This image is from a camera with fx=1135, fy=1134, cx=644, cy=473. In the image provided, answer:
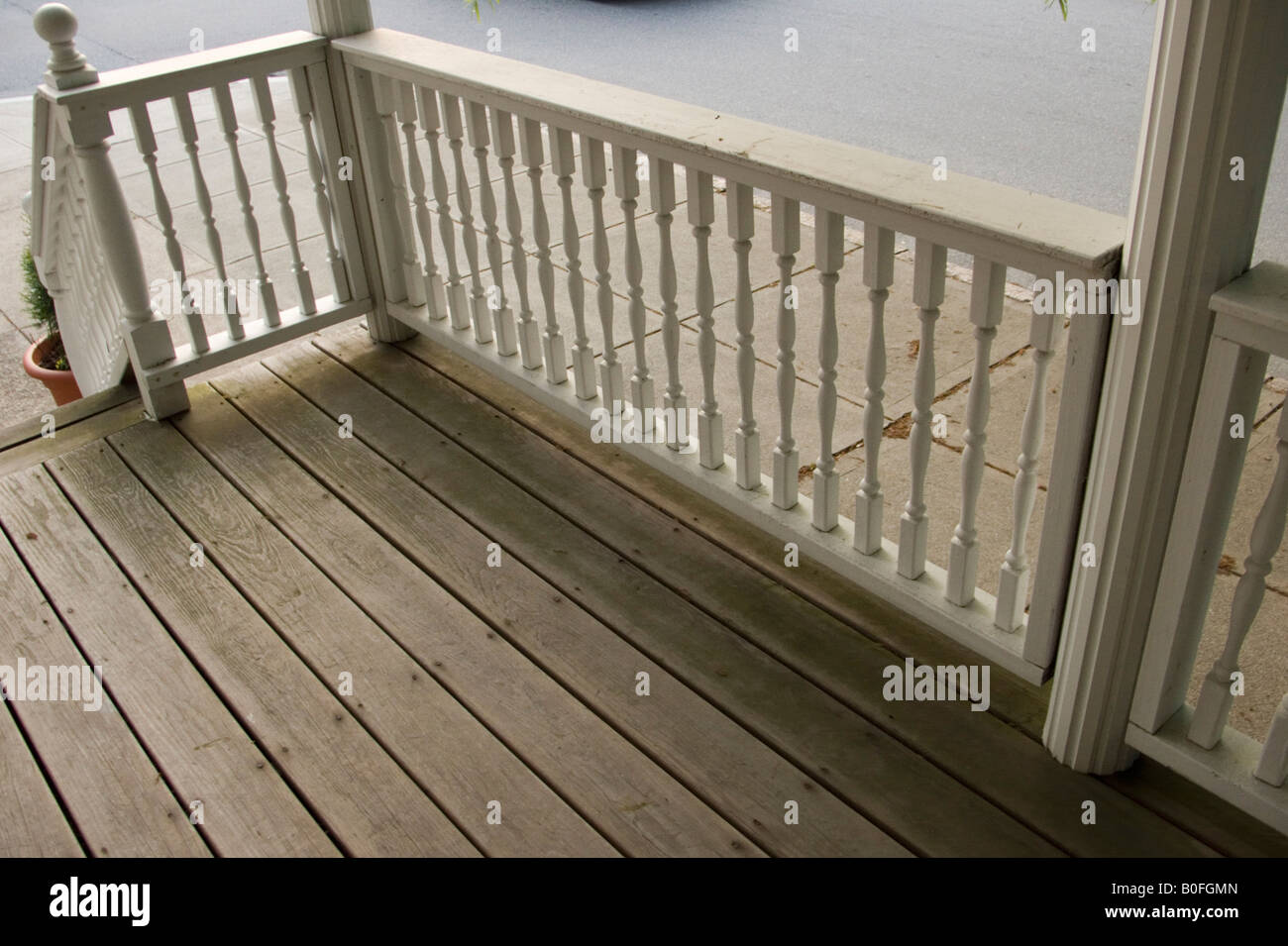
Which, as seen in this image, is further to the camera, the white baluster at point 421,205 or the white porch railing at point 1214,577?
the white baluster at point 421,205

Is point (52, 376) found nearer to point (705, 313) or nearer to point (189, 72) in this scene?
point (189, 72)

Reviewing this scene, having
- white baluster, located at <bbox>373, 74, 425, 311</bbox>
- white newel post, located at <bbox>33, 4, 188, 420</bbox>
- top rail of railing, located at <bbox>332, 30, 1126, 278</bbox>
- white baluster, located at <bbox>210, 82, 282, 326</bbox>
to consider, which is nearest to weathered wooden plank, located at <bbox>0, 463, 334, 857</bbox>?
white newel post, located at <bbox>33, 4, 188, 420</bbox>

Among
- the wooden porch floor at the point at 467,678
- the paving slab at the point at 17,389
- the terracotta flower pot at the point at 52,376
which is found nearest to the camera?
the wooden porch floor at the point at 467,678

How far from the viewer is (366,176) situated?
3205 mm

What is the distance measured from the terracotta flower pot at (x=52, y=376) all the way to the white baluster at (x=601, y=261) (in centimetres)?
239

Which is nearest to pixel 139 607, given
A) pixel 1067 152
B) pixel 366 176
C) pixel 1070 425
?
pixel 366 176

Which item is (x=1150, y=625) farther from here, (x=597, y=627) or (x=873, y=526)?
(x=597, y=627)

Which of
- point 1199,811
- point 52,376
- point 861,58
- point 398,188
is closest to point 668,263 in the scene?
point 398,188

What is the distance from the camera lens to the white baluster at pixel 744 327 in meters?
2.15

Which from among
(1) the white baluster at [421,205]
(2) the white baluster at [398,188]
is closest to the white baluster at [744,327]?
(1) the white baluster at [421,205]

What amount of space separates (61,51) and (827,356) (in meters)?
2.01

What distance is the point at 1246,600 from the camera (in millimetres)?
1693

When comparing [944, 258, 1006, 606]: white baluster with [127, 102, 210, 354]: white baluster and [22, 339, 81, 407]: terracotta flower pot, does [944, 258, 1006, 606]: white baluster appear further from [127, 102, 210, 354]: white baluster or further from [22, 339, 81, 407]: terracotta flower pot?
[22, 339, 81, 407]: terracotta flower pot

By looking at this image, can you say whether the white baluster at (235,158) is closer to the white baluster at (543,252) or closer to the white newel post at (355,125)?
the white newel post at (355,125)
